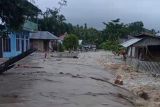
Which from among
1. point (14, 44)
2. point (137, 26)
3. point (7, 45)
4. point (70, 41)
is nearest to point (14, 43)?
point (14, 44)

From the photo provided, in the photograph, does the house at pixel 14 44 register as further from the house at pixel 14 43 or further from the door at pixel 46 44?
the door at pixel 46 44

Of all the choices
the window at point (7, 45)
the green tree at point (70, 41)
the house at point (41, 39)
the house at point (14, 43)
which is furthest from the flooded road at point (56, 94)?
the green tree at point (70, 41)

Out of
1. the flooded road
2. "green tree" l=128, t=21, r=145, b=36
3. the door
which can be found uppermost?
"green tree" l=128, t=21, r=145, b=36

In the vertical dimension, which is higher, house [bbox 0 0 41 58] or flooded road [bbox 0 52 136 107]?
house [bbox 0 0 41 58]

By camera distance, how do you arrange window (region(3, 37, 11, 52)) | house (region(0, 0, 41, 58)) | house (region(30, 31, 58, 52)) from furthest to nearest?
house (region(30, 31, 58, 52)) < window (region(3, 37, 11, 52)) < house (region(0, 0, 41, 58))

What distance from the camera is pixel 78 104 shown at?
13242mm

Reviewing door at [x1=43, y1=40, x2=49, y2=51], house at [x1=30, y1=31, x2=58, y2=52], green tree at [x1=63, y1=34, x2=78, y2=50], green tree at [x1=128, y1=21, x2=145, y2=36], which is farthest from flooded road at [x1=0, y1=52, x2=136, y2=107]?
green tree at [x1=128, y1=21, x2=145, y2=36]

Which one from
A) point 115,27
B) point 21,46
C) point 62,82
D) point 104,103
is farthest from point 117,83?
point 115,27

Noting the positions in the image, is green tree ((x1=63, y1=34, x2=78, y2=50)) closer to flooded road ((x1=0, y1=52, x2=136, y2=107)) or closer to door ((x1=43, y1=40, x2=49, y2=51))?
door ((x1=43, y1=40, x2=49, y2=51))

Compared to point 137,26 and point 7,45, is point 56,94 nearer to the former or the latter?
point 7,45

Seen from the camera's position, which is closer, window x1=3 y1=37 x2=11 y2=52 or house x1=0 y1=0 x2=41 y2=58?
house x1=0 y1=0 x2=41 y2=58

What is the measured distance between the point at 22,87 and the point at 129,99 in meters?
4.23

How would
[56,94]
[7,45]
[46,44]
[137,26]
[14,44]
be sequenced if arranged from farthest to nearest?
[137,26] < [46,44] < [14,44] < [7,45] < [56,94]

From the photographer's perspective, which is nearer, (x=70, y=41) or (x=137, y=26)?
(x=70, y=41)
